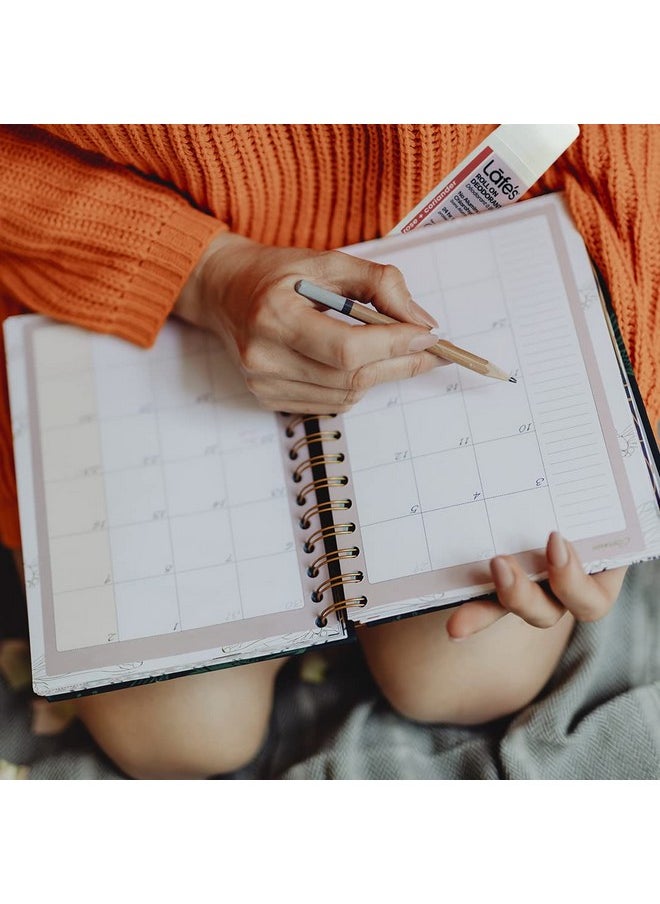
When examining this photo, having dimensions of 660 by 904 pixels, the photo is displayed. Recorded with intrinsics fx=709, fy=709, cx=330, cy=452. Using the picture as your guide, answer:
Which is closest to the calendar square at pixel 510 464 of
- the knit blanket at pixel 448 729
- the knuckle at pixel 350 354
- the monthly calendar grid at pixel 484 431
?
the monthly calendar grid at pixel 484 431

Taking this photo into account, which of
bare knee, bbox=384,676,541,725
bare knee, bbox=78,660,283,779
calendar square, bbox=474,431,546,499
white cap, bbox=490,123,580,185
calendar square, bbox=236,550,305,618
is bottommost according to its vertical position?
bare knee, bbox=78,660,283,779

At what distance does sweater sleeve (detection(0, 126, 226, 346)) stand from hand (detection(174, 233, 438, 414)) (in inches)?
2.1

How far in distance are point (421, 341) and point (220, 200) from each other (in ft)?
0.65

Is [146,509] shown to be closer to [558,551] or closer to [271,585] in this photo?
[271,585]

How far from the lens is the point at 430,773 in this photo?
58cm

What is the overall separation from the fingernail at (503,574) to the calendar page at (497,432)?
18mm

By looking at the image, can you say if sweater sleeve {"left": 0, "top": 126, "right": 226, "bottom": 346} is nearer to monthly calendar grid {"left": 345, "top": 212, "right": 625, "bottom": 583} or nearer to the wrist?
the wrist

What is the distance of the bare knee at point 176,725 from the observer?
1.88 feet

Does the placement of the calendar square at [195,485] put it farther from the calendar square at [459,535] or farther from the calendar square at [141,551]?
the calendar square at [459,535]

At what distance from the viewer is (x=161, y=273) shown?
1.72 ft

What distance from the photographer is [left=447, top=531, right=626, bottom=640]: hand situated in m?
0.43

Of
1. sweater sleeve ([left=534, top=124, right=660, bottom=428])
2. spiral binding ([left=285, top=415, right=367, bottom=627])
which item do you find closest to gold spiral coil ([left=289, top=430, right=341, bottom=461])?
spiral binding ([left=285, top=415, right=367, bottom=627])

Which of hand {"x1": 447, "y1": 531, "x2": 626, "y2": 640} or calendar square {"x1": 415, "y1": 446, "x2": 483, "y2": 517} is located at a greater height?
calendar square {"x1": 415, "y1": 446, "x2": 483, "y2": 517}
